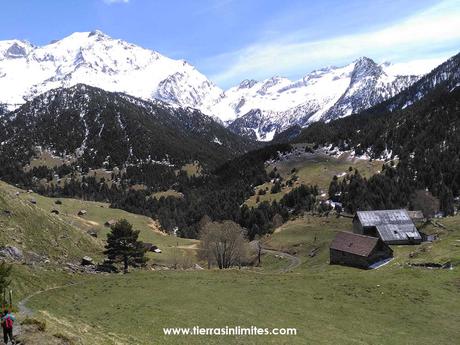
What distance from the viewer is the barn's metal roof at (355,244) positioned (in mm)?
109375

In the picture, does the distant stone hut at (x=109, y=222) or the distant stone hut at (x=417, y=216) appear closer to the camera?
the distant stone hut at (x=417, y=216)

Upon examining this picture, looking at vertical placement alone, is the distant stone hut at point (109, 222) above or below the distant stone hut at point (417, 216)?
above

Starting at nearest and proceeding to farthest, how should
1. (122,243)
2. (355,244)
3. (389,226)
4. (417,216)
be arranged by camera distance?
(122,243)
(355,244)
(389,226)
(417,216)

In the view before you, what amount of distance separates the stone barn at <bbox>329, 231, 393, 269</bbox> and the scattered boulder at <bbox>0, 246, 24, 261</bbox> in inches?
2879

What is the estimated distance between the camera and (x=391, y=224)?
13400 centimetres

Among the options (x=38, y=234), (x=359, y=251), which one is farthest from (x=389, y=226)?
(x=38, y=234)

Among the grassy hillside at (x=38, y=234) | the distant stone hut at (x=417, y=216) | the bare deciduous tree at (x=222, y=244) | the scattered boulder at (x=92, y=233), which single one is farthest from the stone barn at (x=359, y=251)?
the scattered boulder at (x=92, y=233)

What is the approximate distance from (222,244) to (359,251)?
1325 inches

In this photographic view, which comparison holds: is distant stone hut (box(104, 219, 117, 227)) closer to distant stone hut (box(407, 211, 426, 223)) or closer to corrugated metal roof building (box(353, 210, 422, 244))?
corrugated metal roof building (box(353, 210, 422, 244))

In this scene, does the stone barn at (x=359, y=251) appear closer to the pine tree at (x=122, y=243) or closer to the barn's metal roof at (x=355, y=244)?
the barn's metal roof at (x=355, y=244)

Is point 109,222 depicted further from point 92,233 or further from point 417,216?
point 417,216

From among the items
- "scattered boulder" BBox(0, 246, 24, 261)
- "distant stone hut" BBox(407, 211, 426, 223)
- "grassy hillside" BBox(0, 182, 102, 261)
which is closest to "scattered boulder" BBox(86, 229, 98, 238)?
"grassy hillside" BBox(0, 182, 102, 261)

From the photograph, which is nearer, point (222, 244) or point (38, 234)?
point (38, 234)

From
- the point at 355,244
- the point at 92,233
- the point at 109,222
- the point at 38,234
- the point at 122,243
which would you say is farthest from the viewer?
the point at 109,222
